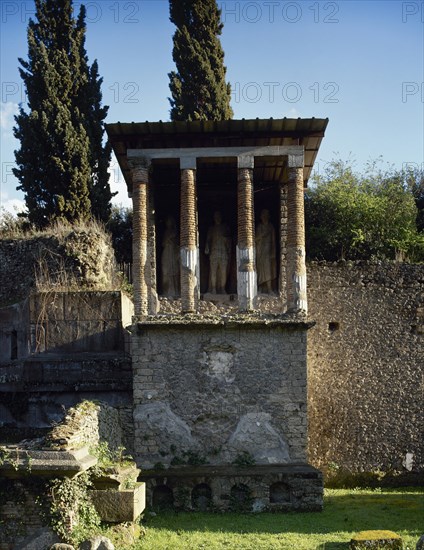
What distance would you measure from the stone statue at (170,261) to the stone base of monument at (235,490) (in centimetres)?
449

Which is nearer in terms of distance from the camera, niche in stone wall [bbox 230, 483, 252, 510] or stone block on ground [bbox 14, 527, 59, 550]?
stone block on ground [bbox 14, 527, 59, 550]

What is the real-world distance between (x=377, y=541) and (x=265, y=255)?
24.9 ft

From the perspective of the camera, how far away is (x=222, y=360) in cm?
1367

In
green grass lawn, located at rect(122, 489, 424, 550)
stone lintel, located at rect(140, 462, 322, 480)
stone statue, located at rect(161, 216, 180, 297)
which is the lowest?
green grass lawn, located at rect(122, 489, 424, 550)

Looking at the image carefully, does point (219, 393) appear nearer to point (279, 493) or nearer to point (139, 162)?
point (279, 493)

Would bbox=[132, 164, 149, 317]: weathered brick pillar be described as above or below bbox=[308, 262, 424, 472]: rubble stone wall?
above

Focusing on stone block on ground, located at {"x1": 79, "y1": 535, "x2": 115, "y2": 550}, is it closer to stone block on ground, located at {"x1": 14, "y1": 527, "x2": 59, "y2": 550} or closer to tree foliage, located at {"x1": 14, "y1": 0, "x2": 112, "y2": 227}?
stone block on ground, located at {"x1": 14, "y1": 527, "x2": 59, "y2": 550}

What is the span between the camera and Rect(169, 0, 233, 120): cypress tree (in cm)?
2250

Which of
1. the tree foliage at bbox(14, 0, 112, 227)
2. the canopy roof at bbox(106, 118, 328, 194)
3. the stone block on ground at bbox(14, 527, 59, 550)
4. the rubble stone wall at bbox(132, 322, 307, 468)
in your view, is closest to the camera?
the stone block on ground at bbox(14, 527, 59, 550)

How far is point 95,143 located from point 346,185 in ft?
27.5

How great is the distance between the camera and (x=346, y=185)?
78.1 ft

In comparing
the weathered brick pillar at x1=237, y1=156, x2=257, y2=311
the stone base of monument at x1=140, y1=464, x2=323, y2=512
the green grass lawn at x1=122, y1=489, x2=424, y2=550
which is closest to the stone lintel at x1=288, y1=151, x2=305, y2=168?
the weathered brick pillar at x1=237, y1=156, x2=257, y2=311

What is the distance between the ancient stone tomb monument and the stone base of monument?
18 mm

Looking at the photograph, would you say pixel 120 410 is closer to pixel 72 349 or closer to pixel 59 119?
pixel 72 349
